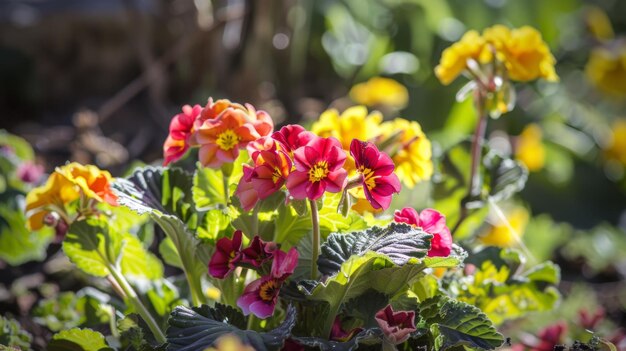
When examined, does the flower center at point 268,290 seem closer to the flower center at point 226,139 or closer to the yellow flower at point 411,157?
the flower center at point 226,139

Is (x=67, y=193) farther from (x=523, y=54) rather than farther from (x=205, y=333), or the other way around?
(x=523, y=54)

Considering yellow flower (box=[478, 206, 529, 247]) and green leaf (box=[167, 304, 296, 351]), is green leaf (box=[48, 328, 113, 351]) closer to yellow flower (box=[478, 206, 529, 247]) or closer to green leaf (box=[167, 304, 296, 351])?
green leaf (box=[167, 304, 296, 351])

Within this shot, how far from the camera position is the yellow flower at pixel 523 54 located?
1.42 m

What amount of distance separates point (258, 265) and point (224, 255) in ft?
0.19

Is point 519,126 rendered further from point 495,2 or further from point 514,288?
point 514,288

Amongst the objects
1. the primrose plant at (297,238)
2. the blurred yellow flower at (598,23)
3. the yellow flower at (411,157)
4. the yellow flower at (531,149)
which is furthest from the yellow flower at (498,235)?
the blurred yellow flower at (598,23)

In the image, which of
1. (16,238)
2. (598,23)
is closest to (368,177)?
(16,238)

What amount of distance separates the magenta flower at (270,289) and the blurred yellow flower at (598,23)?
3120 millimetres

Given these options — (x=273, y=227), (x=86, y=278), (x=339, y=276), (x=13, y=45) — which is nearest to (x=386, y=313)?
(x=339, y=276)

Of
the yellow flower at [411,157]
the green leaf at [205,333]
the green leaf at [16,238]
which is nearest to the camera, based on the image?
the green leaf at [205,333]

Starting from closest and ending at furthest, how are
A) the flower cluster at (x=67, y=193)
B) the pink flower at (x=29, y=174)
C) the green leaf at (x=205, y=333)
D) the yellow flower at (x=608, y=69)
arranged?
the green leaf at (x=205, y=333)
the flower cluster at (x=67, y=193)
the pink flower at (x=29, y=174)
the yellow flower at (x=608, y=69)

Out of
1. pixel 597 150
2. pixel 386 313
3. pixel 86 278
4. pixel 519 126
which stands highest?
pixel 386 313

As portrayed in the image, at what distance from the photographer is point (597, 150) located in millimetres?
3150

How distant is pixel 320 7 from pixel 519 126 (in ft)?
3.02
